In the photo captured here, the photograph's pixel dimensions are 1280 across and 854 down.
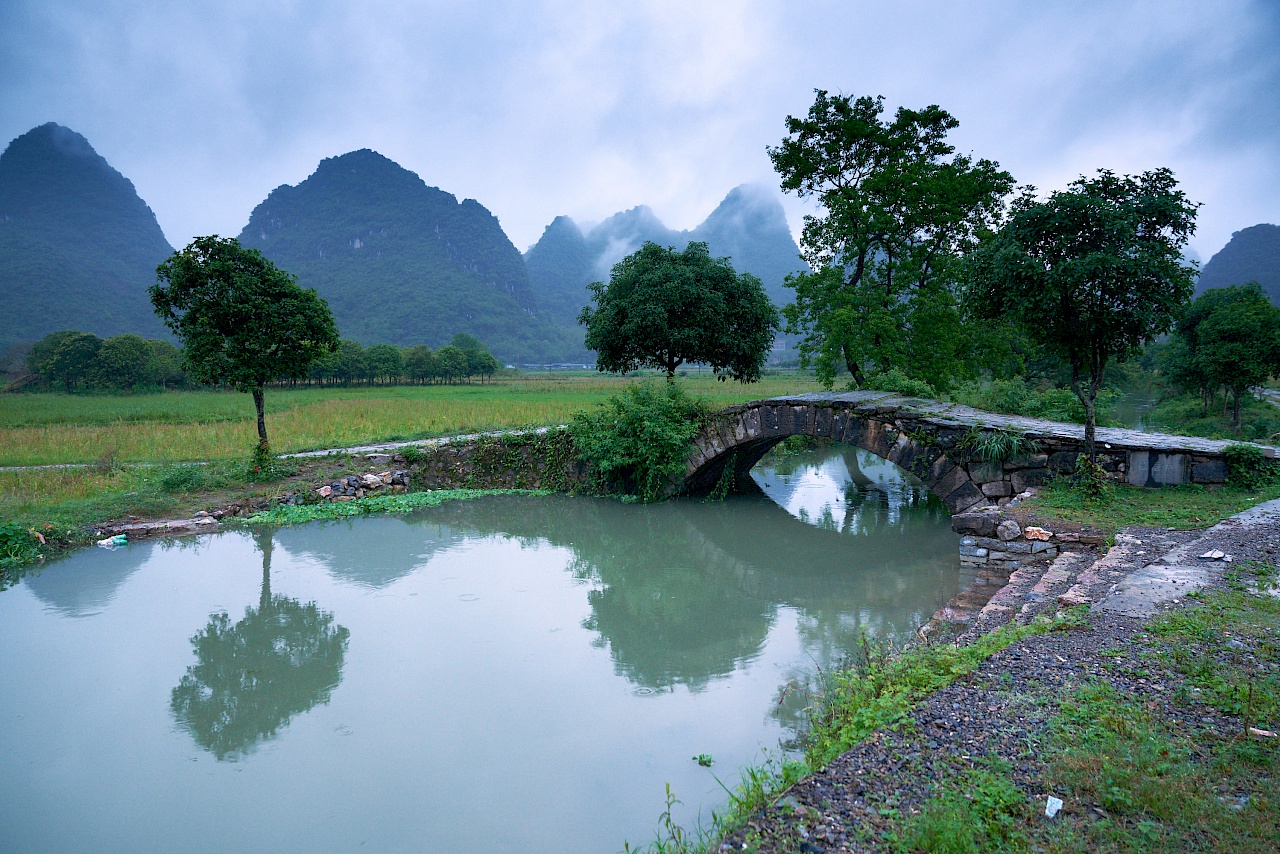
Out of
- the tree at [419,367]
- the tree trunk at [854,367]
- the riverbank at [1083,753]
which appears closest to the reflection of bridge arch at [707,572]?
the riverbank at [1083,753]

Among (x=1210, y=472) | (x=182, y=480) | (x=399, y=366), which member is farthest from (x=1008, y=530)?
(x=399, y=366)

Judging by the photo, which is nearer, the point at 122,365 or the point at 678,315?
the point at 678,315

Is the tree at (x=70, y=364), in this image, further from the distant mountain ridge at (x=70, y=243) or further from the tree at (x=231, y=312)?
the distant mountain ridge at (x=70, y=243)

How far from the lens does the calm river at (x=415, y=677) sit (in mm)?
4020

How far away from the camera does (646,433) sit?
41.8 ft

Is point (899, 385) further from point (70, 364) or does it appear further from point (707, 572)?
point (70, 364)

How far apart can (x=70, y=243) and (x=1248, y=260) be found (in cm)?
23219

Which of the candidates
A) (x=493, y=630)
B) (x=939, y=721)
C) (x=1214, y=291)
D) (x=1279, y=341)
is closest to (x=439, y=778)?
(x=493, y=630)

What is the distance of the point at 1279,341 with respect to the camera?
21.2 meters

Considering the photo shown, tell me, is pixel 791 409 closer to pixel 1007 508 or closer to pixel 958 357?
pixel 1007 508

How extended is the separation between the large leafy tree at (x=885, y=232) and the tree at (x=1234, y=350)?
10.2 m

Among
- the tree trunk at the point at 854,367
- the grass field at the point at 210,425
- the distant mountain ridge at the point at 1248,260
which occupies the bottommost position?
the grass field at the point at 210,425

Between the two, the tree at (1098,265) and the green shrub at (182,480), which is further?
the green shrub at (182,480)

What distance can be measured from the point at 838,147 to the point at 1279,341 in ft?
56.4
